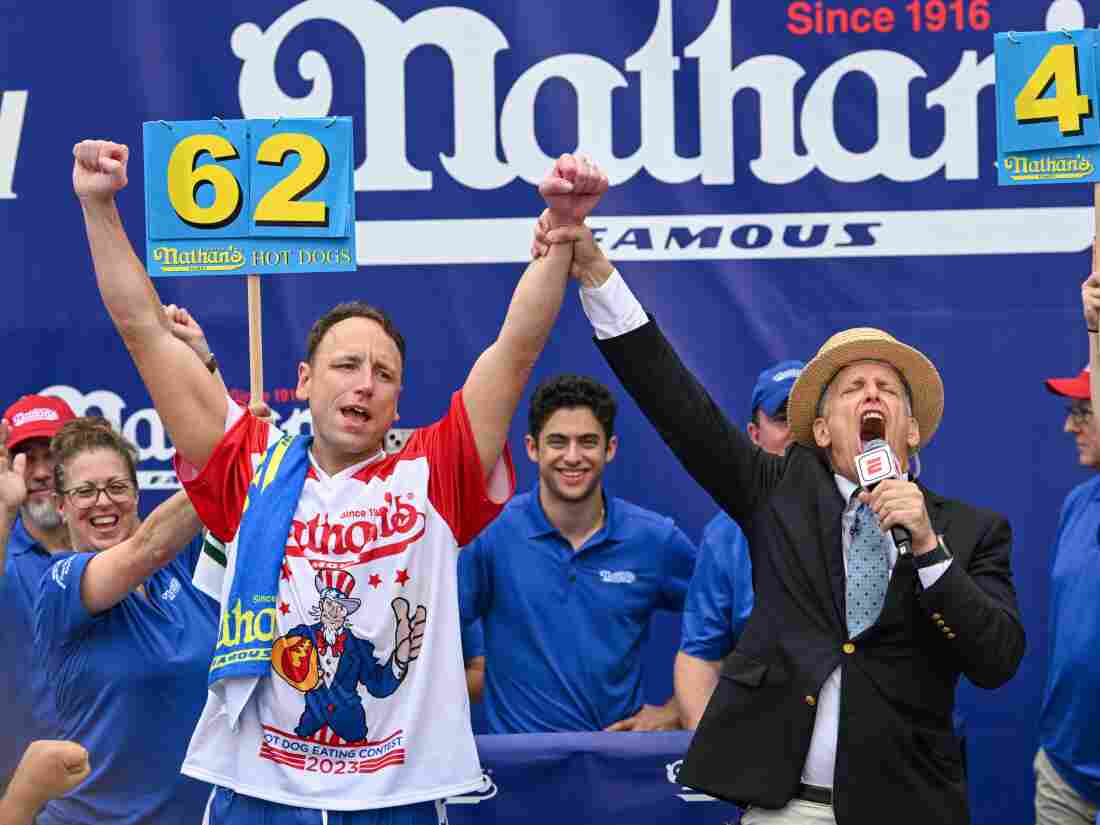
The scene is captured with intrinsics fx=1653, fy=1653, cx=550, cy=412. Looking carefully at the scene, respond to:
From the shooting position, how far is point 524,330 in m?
3.38

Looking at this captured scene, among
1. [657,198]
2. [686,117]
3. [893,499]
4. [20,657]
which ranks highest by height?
[686,117]

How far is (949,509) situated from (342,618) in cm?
129

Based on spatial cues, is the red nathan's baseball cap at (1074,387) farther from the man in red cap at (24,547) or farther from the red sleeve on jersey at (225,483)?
the man in red cap at (24,547)

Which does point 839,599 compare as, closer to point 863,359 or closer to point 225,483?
point 863,359

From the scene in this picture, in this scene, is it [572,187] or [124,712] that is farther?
[124,712]

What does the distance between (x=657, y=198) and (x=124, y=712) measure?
2.37 metres

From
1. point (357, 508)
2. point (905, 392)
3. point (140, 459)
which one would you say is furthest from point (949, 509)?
point (140, 459)

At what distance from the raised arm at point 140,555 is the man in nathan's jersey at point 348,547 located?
0.37 metres

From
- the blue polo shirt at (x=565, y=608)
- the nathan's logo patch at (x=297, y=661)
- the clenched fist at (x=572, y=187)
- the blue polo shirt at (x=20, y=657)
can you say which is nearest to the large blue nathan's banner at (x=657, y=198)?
the blue polo shirt at (x=565, y=608)

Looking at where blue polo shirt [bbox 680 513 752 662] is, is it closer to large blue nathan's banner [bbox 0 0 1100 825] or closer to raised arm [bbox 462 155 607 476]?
large blue nathan's banner [bbox 0 0 1100 825]

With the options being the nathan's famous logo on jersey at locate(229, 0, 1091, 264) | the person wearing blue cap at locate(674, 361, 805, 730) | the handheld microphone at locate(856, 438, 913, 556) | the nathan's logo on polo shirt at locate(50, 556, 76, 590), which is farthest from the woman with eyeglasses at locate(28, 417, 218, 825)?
the handheld microphone at locate(856, 438, 913, 556)

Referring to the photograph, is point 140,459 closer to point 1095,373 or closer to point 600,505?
point 600,505

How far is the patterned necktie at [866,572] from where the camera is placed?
3.36 meters

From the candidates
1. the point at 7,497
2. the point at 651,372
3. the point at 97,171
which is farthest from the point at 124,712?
the point at 651,372
